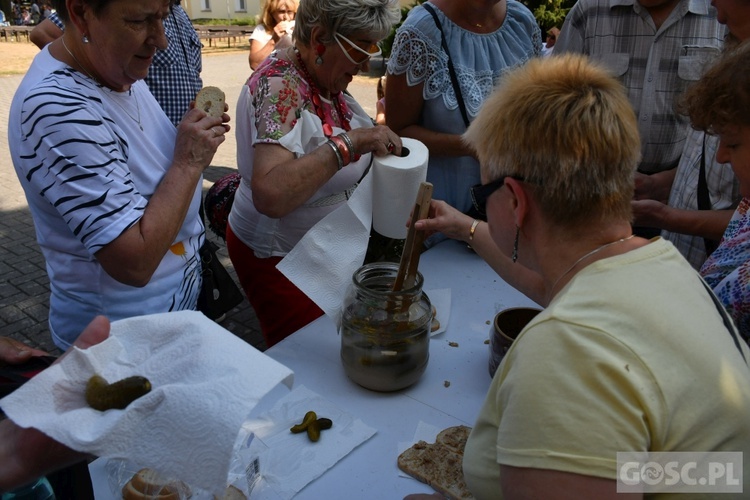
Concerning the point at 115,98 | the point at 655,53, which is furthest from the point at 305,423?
the point at 655,53

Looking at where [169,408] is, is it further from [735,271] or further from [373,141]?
[735,271]

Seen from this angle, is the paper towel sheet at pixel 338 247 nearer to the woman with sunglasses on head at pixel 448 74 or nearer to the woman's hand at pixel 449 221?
the woman's hand at pixel 449 221

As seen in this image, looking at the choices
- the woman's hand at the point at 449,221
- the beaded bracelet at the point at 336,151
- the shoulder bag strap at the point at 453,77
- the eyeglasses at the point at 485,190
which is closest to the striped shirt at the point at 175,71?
the beaded bracelet at the point at 336,151

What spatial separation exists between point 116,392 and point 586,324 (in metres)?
0.84

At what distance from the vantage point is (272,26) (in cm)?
497

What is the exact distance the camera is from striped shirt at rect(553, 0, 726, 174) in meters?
2.77

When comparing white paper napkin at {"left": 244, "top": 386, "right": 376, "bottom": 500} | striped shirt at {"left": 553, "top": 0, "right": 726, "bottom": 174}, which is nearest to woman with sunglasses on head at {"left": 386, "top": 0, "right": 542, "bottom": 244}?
striped shirt at {"left": 553, "top": 0, "right": 726, "bottom": 174}

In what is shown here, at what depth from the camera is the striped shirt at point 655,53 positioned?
9.09 feet

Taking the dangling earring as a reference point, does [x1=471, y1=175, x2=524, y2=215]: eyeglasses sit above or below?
below

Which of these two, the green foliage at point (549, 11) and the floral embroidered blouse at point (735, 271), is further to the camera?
the green foliage at point (549, 11)

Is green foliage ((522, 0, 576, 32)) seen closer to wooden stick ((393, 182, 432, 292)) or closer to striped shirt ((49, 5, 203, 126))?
striped shirt ((49, 5, 203, 126))

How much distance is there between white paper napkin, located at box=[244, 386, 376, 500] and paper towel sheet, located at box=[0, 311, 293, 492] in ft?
1.39

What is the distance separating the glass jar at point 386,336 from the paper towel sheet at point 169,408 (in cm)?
56

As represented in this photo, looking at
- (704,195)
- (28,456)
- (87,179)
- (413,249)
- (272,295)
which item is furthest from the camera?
(272,295)
